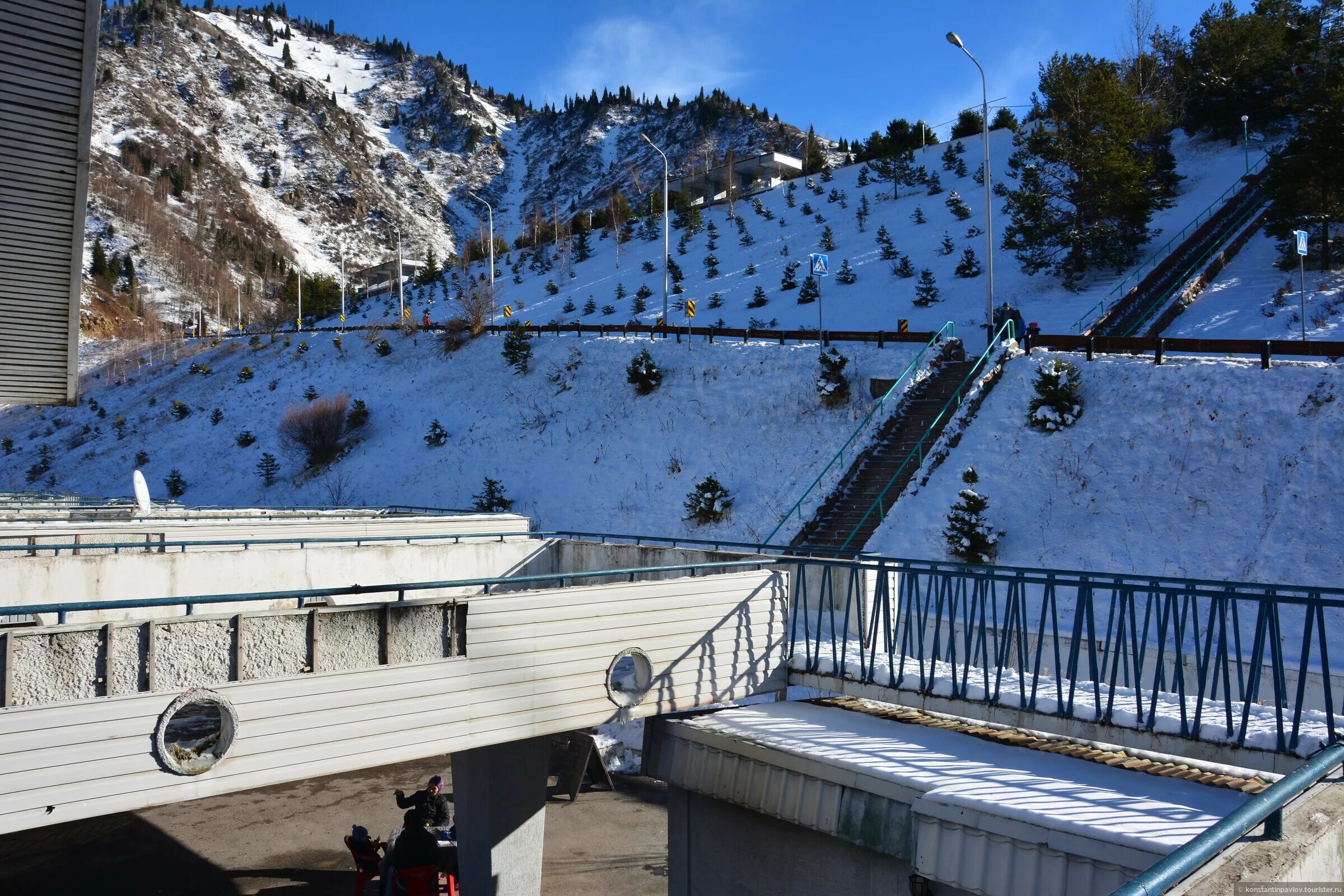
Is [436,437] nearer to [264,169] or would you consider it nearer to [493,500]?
[493,500]

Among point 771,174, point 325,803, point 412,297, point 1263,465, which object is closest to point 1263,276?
point 1263,465

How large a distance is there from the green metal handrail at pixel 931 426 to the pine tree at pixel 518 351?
18127mm

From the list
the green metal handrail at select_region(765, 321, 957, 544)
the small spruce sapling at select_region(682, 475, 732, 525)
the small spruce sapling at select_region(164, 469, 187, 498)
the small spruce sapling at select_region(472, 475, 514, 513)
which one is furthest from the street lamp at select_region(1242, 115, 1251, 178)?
the small spruce sapling at select_region(164, 469, 187, 498)

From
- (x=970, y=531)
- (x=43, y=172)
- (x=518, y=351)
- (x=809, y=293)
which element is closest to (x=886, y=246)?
(x=809, y=293)

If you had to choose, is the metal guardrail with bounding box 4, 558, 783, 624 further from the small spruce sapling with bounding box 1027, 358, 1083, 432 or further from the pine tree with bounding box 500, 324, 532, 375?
the pine tree with bounding box 500, 324, 532, 375

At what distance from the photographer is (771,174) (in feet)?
235

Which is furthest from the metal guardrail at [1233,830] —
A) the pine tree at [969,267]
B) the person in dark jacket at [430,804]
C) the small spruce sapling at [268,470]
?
the small spruce sapling at [268,470]

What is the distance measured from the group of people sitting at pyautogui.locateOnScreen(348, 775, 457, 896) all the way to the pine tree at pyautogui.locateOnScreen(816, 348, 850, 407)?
665 inches

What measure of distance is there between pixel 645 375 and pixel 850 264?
17.9 metres

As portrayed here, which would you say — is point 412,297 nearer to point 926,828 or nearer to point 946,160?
point 946,160

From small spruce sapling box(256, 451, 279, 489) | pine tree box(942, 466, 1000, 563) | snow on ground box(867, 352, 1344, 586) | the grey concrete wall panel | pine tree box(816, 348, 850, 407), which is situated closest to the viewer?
the grey concrete wall panel

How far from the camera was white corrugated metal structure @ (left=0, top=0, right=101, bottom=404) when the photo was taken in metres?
9.77

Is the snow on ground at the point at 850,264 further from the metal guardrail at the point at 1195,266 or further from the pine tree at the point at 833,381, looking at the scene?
the pine tree at the point at 833,381

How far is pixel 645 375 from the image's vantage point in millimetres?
30188
